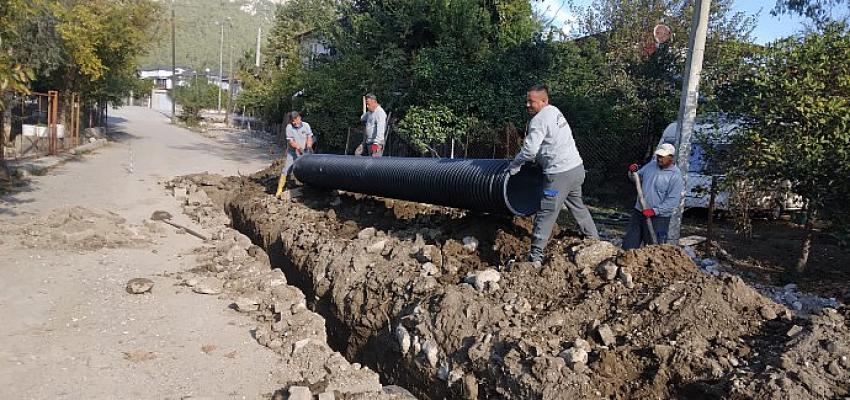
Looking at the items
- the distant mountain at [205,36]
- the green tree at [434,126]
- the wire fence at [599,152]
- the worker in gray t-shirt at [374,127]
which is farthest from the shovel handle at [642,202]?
the distant mountain at [205,36]

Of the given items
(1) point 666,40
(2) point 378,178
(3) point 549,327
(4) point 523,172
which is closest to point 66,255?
(2) point 378,178

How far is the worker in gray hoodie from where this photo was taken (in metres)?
5.04

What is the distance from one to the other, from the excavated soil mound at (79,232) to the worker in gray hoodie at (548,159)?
5615mm

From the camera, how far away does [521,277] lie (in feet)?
15.2

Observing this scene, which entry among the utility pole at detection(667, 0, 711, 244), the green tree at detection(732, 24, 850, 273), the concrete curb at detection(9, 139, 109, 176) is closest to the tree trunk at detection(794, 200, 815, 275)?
the green tree at detection(732, 24, 850, 273)

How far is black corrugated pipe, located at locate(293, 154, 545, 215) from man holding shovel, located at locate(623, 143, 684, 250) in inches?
36.9

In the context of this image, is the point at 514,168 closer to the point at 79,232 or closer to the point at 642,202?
the point at 642,202

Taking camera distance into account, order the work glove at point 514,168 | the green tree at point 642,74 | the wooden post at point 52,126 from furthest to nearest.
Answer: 1. the wooden post at point 52,126
2. the green tree at point 642,74
3. the work glove at point 514,168

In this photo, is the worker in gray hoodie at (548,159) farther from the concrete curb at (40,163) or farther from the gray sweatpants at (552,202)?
the concrete curb at (40,163)

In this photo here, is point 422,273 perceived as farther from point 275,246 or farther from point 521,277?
point 275,246

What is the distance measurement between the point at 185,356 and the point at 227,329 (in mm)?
625

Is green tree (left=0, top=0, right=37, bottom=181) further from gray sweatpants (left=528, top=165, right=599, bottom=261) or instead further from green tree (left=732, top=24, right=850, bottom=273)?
green tree (left=732, top=24, right=850, bottom=273)

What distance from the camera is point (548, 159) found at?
5.17 meters

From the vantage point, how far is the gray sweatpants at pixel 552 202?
16.5ft
